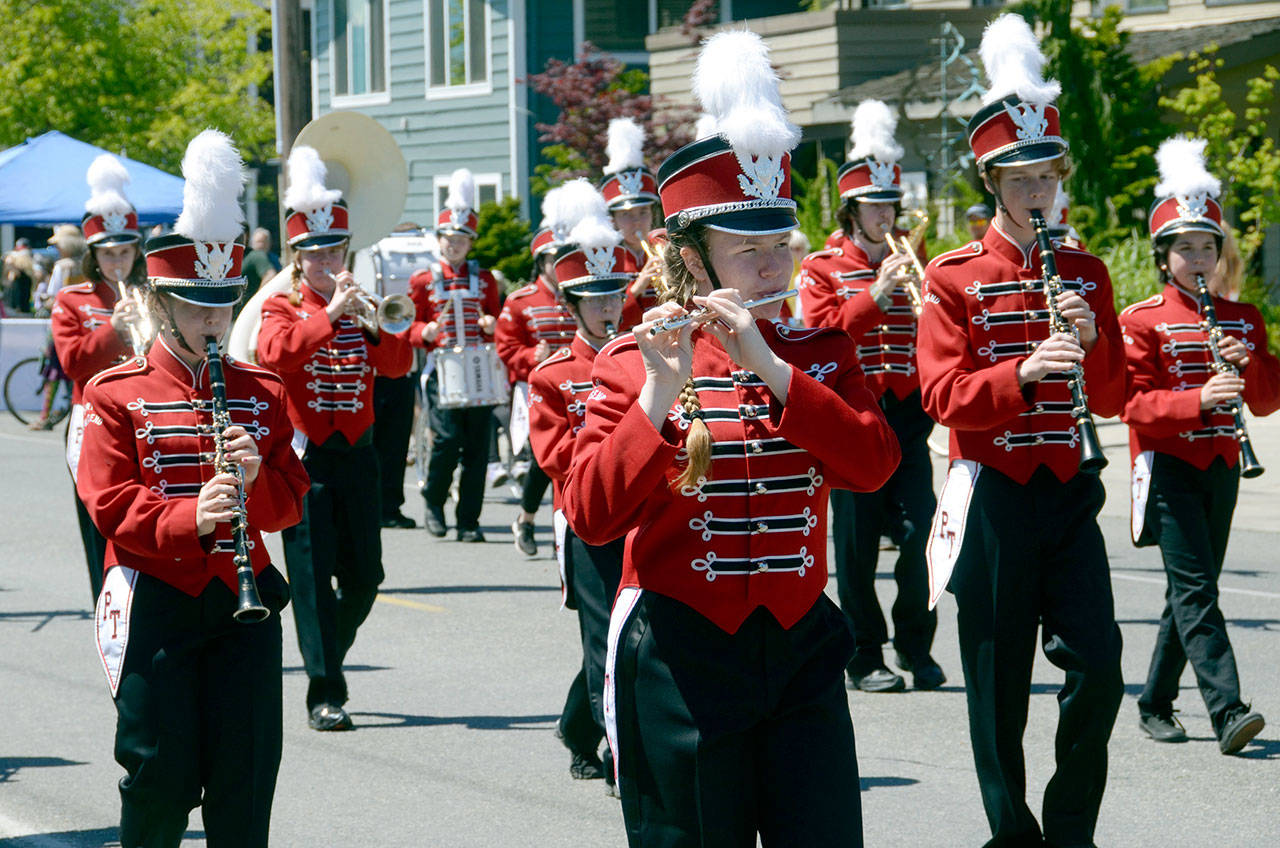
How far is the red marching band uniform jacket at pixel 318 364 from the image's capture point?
828 cm

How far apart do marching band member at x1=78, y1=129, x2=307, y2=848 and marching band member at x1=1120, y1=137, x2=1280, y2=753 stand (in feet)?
11.6

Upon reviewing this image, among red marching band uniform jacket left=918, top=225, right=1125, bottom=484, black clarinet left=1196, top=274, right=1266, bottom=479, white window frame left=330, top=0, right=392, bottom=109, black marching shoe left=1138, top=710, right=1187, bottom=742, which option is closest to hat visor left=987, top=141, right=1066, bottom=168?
red marching band uniform jacket left=918, top=225, right=1125, bottom=484

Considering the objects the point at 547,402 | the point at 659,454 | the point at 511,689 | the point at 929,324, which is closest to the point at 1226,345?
the point at 929,324

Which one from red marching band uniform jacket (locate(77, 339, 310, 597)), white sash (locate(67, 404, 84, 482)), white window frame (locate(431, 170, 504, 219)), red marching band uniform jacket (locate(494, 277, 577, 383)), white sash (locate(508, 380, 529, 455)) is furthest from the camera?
white window frame (locate(431, 170, 504, 219))

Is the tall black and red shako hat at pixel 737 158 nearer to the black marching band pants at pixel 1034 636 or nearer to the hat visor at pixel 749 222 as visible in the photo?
the hat visor at pixel 749 222

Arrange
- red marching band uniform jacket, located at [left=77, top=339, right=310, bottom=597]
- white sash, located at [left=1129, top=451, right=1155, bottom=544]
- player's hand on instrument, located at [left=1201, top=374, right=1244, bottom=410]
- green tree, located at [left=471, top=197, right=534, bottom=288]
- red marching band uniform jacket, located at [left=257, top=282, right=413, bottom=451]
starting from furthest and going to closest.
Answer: green tree, located at [left=471, top=197, right=534, bottom=288] < red marching band uniform jacket, located at [left=257, top=282, right=413, bottom=451] < white sash, located at [left=1129, top=451, right=1155, bottom=544] < player's hand on instrument, located at [left=1201, top=374, right=1244, bottom=410] < red marching band uniform jacket, located at [left=77, top=339, right=310, bottom=597]

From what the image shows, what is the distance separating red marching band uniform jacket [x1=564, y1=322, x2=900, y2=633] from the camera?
13.2 ft

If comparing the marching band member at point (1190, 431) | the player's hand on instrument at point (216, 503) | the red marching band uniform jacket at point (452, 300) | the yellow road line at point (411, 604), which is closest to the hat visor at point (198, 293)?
the player's hand on instrument at point (216, 503)

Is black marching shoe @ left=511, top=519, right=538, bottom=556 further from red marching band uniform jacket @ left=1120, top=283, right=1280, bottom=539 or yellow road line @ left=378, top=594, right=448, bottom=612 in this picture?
red marching band uniform jacket @ left=1120, top=283, right=1280, bottom=539

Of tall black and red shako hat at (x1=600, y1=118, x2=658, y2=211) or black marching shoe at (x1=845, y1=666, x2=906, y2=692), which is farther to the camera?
tall black and red shako hat at (x1=600, y1=118, x2=658, y2=211)

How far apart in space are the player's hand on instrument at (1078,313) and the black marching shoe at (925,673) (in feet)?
11.0

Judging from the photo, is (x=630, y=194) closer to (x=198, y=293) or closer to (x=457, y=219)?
(x=457, y=219)

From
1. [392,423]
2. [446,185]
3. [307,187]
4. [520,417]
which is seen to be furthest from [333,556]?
[446,185]

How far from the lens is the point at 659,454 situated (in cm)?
395
